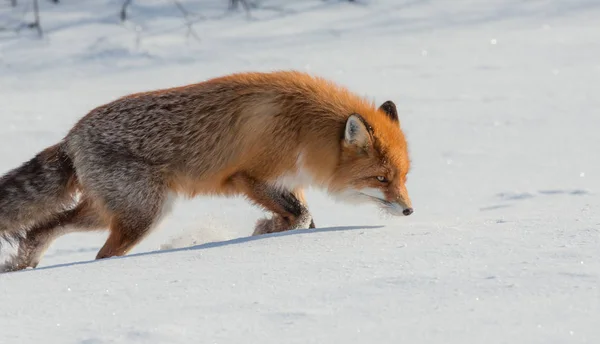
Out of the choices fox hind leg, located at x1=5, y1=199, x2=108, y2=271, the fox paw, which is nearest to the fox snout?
the fox paw

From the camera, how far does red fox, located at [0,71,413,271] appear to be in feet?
17.0

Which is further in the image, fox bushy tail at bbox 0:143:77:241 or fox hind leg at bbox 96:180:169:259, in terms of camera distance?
fox bushy tail at bbox 0:143:77:241

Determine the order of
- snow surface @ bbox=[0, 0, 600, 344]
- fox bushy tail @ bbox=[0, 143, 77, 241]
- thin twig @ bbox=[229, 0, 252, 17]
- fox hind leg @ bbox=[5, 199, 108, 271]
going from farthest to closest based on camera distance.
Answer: thin twig @ bbox=[229, 0, 252, 17] < fox hind leg @ bbox=[5, 199, 108, 271] < fox bushy tail @ bbox=[0, 143, 77, 241] < snow surface @ bbox=[0, 0, 600, 344]

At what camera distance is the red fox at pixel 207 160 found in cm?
517

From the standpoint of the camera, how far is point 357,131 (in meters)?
5.08

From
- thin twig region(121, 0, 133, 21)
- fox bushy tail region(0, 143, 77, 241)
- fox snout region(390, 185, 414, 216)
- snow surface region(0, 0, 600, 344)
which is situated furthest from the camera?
thin twig region(121, 0, 133, 21)

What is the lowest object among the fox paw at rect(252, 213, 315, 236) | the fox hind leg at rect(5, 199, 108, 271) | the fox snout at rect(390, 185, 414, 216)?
the fox hind leg at rect(5, 199, 108, 271)

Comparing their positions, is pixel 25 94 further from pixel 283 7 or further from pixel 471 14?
pixel 471 14

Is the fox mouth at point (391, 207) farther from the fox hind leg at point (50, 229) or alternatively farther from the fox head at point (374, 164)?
the fox hind leg at point (50, 229)

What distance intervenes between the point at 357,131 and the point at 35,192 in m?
1.94

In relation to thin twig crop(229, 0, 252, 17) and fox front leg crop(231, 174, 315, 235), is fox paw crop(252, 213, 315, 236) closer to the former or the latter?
fox front leg crop(231, 174, 315, 235)

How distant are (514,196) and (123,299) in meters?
4.19

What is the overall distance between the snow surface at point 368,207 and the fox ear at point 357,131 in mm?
504

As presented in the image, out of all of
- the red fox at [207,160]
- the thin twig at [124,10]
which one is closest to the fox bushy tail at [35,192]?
the red fox at [207,160]
